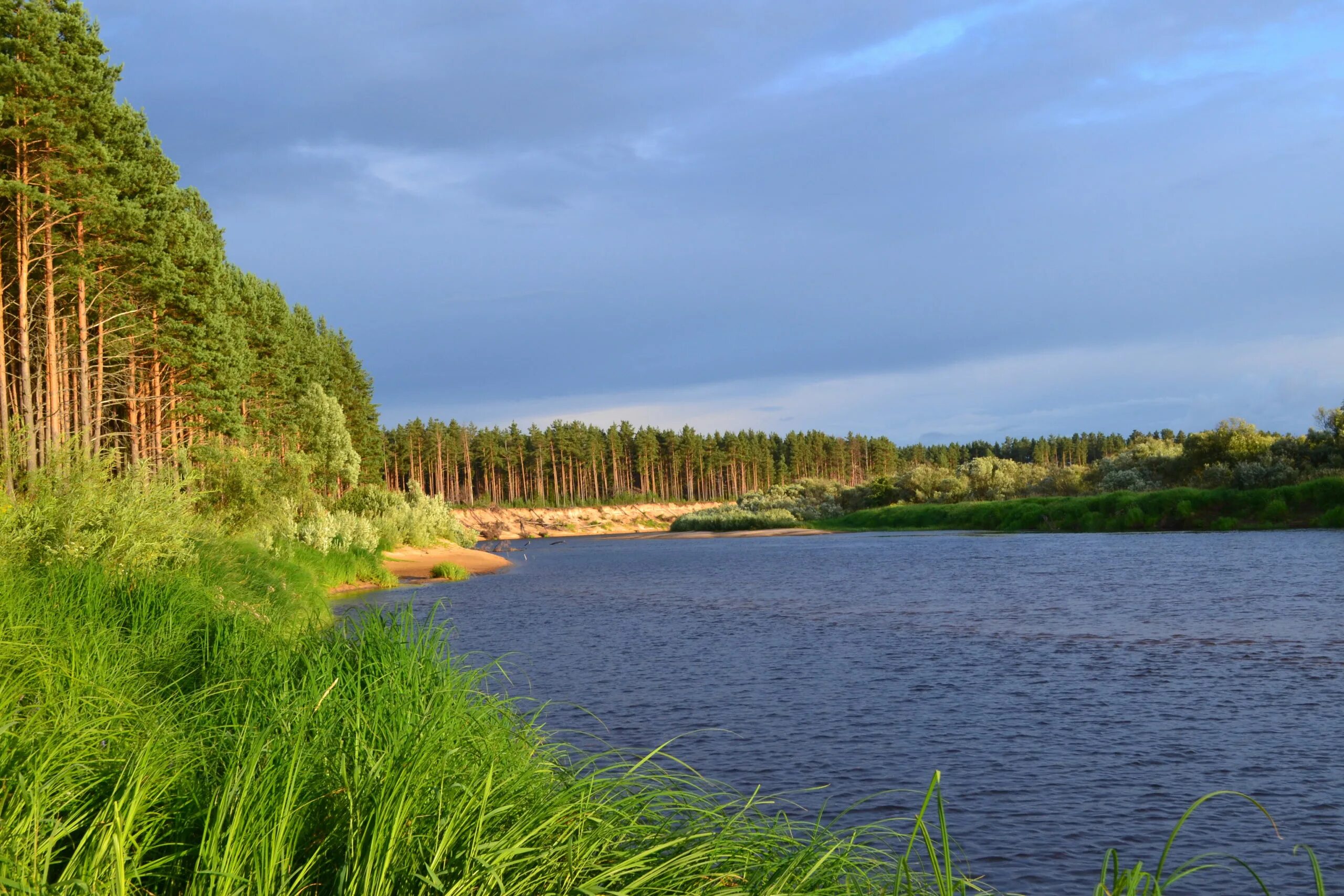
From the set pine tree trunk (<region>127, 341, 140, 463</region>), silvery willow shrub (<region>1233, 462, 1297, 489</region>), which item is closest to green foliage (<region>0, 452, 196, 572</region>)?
pine tree trunk (<region>127, 341, 140, 463</region>)

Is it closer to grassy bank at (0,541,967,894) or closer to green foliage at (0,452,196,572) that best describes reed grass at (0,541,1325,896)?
grassy bank at (0,541,967,894)

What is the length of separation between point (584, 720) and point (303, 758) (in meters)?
7.92

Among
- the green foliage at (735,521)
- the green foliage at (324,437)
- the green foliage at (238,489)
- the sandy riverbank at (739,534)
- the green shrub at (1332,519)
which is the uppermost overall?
the green foliage at (324,437)

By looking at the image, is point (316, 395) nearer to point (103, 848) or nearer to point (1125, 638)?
point (1125, 638)

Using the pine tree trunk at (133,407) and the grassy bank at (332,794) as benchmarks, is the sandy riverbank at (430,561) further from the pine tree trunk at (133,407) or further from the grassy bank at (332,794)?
the grassy bank at (332,794)

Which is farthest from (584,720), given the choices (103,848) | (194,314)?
(194,314)

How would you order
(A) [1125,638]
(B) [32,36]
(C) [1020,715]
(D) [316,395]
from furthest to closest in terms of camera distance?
1. (D) [316,395]
2. (B) [32,36]
3. (A) [1125,638]
4. (C) [1020,715]

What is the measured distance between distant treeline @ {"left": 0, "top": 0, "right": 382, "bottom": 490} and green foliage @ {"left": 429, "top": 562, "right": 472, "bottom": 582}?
9.57 meters

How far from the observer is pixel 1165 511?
53.9 metres

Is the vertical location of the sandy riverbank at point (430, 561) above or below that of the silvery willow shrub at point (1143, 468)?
below

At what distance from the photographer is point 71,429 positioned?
1254 inches

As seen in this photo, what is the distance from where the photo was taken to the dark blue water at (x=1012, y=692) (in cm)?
875

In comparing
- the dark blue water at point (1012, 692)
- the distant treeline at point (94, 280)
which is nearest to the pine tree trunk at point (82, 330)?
the distant treeline at point (94, 280)

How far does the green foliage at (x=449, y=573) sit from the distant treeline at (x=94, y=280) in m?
9.57
